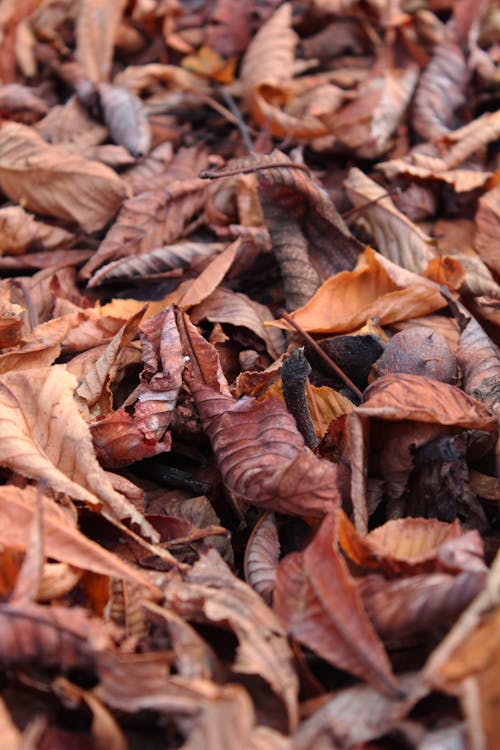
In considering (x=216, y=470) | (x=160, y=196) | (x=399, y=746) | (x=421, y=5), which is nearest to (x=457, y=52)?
(x=421, y=5)

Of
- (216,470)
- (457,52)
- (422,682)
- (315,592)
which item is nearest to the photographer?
(422,682)

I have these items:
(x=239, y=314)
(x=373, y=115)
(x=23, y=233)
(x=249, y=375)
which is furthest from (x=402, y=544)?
(x=373, y=115)

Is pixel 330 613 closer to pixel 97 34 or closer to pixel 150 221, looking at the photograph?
pixel 150 221

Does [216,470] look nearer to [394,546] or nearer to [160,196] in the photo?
[394,546]

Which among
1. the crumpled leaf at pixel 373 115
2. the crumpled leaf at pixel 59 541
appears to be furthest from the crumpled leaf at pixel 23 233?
the crumpled leaf at pixel 59 541

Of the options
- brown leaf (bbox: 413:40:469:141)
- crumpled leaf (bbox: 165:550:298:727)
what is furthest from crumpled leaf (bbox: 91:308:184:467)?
brown leaf (bbox: 413:40:469:141)

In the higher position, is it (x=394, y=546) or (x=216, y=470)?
(x=394, y=546)
